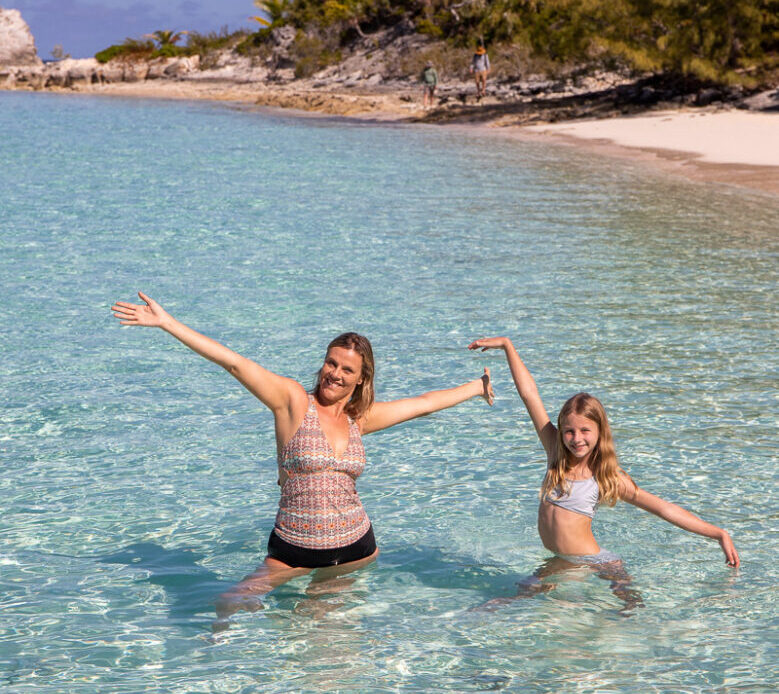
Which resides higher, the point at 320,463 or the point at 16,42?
the point at 16,42

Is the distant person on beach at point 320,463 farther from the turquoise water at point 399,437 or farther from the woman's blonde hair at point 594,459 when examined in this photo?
the woman's blonde hair at point 594,459

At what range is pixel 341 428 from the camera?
4637mm

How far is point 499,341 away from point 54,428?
408cm

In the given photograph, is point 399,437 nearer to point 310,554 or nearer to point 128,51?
point 310,554

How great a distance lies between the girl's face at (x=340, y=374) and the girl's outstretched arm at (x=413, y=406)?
213 mm

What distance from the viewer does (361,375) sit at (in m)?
4.61

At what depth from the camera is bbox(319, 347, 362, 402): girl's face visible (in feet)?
14.6

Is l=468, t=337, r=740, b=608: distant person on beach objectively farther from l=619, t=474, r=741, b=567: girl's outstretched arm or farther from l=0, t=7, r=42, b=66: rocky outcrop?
l=0, t=7, r=42, b=66: rocky outcrop

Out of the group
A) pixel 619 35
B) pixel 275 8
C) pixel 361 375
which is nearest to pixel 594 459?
pixel 361 375

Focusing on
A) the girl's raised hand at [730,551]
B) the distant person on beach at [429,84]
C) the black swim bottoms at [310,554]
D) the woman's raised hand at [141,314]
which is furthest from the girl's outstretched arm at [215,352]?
the distant person on beach at [429,84]

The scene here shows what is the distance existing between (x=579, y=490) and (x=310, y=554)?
1.39 meters

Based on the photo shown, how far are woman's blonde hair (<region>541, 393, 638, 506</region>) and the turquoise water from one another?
1.73 feet

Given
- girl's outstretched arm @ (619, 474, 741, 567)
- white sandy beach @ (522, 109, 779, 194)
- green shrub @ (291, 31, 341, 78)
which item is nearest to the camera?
girl's outstretched arm @ (619, 474, 741, 567)

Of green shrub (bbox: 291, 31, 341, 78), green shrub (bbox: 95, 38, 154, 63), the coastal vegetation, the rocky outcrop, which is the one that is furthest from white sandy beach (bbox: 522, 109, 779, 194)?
the rocky outcrop
